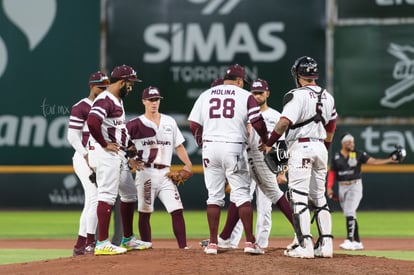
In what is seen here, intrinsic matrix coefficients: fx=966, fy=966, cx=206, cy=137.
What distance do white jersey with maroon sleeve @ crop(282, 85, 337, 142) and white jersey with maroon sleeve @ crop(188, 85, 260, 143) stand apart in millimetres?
429

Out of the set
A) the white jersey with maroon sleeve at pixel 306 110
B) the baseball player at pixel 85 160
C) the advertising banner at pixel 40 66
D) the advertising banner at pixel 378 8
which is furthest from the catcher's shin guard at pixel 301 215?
the advertising banner at pixel 40 66

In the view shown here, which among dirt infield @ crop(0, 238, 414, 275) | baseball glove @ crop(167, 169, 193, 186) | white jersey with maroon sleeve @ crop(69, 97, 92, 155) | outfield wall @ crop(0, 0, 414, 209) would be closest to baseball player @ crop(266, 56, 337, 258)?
dirt infield @ crop(0, 238, 414, 275)

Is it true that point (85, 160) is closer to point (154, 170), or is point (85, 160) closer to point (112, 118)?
point (154, 170)

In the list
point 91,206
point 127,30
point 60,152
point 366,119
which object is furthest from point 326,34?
point 91,206

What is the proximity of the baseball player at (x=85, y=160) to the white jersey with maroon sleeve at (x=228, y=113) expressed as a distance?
152 centimetres

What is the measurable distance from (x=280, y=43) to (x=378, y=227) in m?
4.81

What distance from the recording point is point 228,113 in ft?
31.8

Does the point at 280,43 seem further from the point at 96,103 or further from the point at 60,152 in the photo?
the point at 96,103

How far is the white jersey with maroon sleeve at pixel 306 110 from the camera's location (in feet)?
30.5

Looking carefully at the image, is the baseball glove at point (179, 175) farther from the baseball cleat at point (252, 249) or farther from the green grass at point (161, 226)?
the green grass at point (161, 226)

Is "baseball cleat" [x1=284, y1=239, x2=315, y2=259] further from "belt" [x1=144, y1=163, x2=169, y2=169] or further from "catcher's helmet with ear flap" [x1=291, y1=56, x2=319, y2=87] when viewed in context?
"belt" [x1=144, y1=163, x2=169, y2=169]

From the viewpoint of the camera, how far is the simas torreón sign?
64.9 ft

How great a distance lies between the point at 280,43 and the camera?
19.8 m

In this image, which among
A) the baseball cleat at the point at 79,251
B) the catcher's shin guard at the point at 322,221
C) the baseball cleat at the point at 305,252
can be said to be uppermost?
the catcher's shin guard at the point at 322,221
